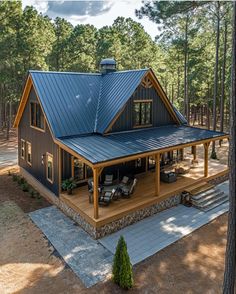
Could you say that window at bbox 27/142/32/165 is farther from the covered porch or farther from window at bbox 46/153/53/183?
the covered porch

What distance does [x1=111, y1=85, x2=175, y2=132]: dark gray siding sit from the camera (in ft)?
47.4

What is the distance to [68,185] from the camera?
12.6 meters

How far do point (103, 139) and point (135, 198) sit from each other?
3121 millimetres

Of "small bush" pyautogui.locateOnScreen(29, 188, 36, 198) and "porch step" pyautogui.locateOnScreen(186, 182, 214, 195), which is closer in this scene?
"porch step" pyautogui.locateOnScreen(186, 182, 214, 195)

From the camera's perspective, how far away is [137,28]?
34.5 m

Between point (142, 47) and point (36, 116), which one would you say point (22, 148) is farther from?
point (142, 47)

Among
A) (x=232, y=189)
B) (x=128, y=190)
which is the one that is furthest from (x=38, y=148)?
(x=232, y=189)

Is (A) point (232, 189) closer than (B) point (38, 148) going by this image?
Yes

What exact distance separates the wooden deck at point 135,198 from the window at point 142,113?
2.94 meters

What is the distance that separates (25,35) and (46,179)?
15.6m

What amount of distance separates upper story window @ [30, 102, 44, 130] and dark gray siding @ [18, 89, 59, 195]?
0.93ft

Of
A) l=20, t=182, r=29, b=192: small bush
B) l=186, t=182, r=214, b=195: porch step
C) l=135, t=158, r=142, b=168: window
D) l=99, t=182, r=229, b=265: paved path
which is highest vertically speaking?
l=135, t=158, r=142, b=168: window

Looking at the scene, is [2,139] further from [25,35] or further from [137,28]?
[137,28]

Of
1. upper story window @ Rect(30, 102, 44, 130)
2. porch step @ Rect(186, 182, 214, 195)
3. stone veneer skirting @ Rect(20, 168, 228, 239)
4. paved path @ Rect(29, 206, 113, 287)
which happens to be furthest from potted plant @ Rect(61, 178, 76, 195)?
porch step @ Rect(186, 182, 214, 195)
